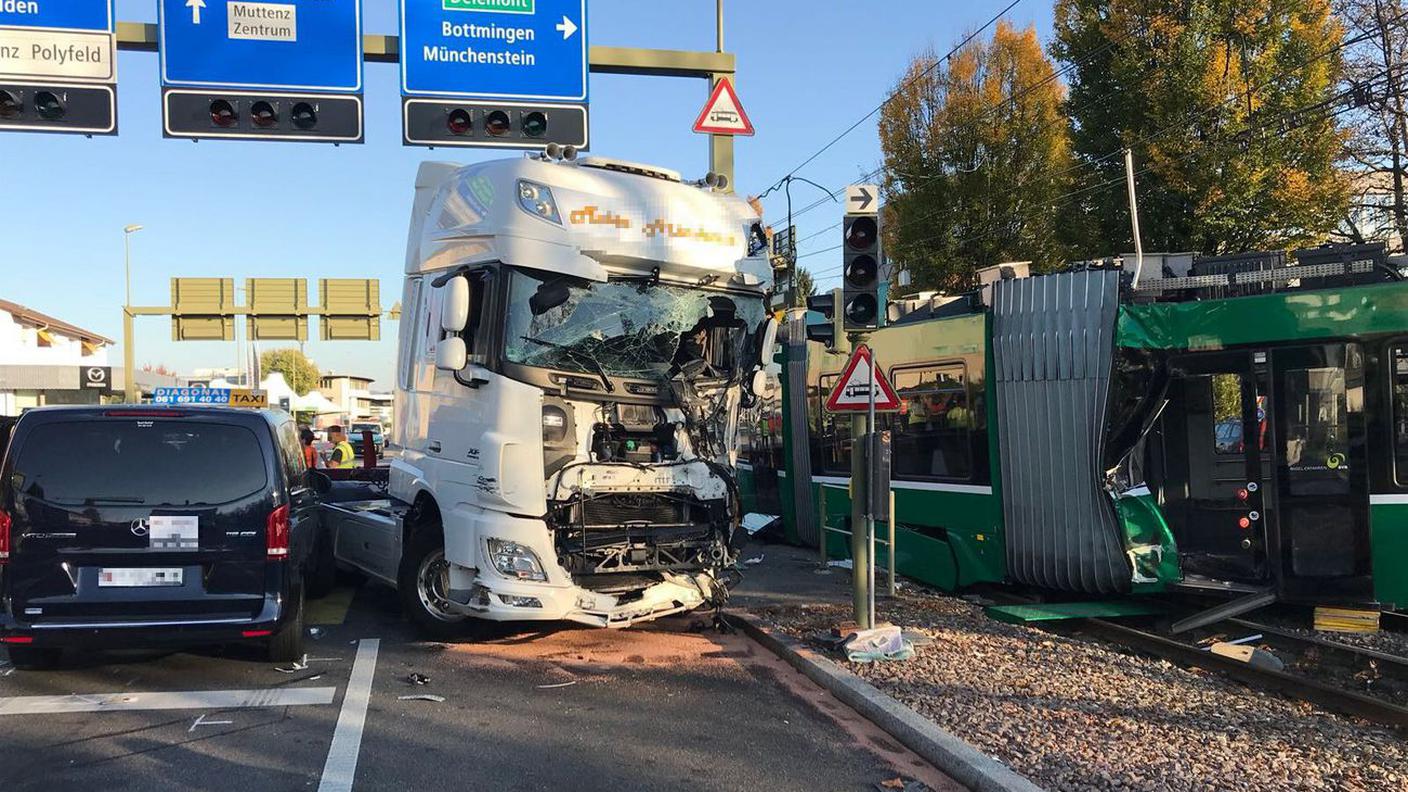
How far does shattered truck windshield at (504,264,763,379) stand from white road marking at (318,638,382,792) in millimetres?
2438

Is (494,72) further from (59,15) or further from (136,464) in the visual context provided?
(136,464)

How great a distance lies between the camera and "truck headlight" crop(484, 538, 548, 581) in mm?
7184

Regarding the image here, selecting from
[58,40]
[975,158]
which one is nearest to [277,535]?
[58,40]

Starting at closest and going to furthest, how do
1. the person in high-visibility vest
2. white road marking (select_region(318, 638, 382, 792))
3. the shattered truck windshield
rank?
1. white road marking (select_region(318, 638, 382, 792))
2. the shattered truck windshield
3. the person in high-visibility vest

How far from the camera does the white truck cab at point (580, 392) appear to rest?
7.25m

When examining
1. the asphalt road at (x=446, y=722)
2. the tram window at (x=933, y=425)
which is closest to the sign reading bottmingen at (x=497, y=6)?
the tram window at (x=933, y=425)

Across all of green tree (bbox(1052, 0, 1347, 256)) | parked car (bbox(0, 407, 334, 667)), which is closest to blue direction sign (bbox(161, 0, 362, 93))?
parked car (bbox(0, 407, 334, 667))

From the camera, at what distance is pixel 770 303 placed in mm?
8609

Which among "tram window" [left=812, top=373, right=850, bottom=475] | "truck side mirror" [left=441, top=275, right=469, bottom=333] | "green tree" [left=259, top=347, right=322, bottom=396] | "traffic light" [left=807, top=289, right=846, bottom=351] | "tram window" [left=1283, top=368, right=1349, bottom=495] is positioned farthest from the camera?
"green tree" [left=259, top=347, right=322, bottom=396]

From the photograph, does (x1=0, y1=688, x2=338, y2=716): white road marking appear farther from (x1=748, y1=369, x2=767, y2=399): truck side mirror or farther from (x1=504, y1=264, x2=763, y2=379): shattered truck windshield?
(x1=748, y1=369, x2=767, y2=399): truck side mirror

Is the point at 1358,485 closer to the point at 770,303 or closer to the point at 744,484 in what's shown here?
the point at 770,303

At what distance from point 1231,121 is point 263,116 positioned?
15863mm

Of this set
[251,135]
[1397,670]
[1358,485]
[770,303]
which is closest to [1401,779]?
[1397,670]

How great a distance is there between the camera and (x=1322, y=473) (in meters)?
8.44
